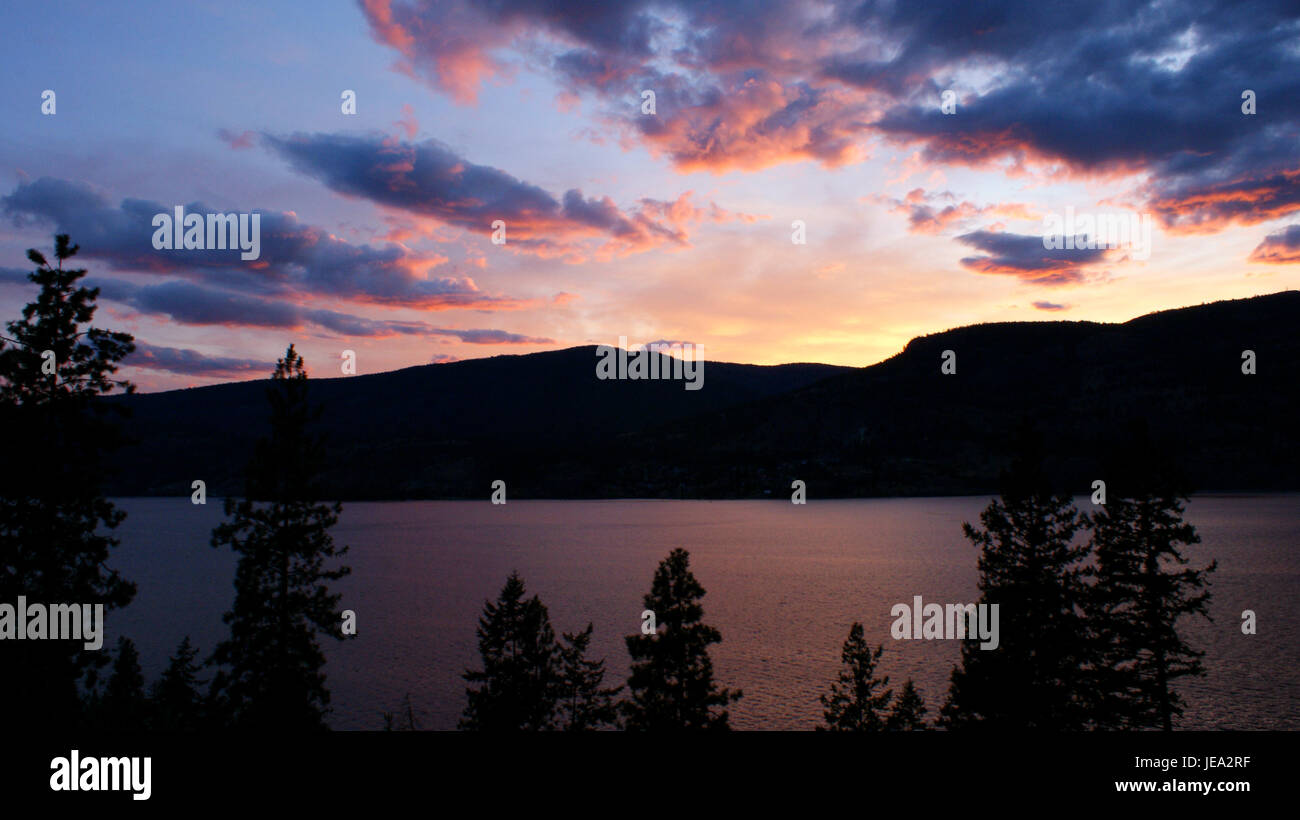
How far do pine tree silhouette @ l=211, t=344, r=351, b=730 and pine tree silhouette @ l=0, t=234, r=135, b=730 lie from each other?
5.13 meters

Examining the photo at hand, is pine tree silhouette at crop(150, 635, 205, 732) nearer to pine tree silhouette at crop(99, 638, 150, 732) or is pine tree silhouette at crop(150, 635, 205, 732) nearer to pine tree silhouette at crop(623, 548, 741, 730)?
pine tree silhouette at crop(99, 638, 150, 732)

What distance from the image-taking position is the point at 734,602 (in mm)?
88188

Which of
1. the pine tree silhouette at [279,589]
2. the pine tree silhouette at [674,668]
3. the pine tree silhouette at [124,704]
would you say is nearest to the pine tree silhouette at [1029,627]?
the pine tree silhouette at [674,668]

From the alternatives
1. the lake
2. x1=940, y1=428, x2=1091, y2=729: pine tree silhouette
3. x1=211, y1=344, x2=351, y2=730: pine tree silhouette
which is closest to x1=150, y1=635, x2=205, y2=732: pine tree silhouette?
the lake

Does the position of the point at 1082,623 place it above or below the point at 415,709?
above

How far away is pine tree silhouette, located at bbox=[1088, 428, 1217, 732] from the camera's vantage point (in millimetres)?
26156

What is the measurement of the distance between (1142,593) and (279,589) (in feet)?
111

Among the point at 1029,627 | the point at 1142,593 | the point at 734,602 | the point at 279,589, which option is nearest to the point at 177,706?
the point at 279,589

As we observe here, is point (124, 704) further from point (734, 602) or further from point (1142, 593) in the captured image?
point (734, 602)

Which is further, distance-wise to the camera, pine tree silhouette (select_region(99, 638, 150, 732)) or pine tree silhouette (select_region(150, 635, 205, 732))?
pine tree silhouette (select_region(150, 635, 205, 732))
